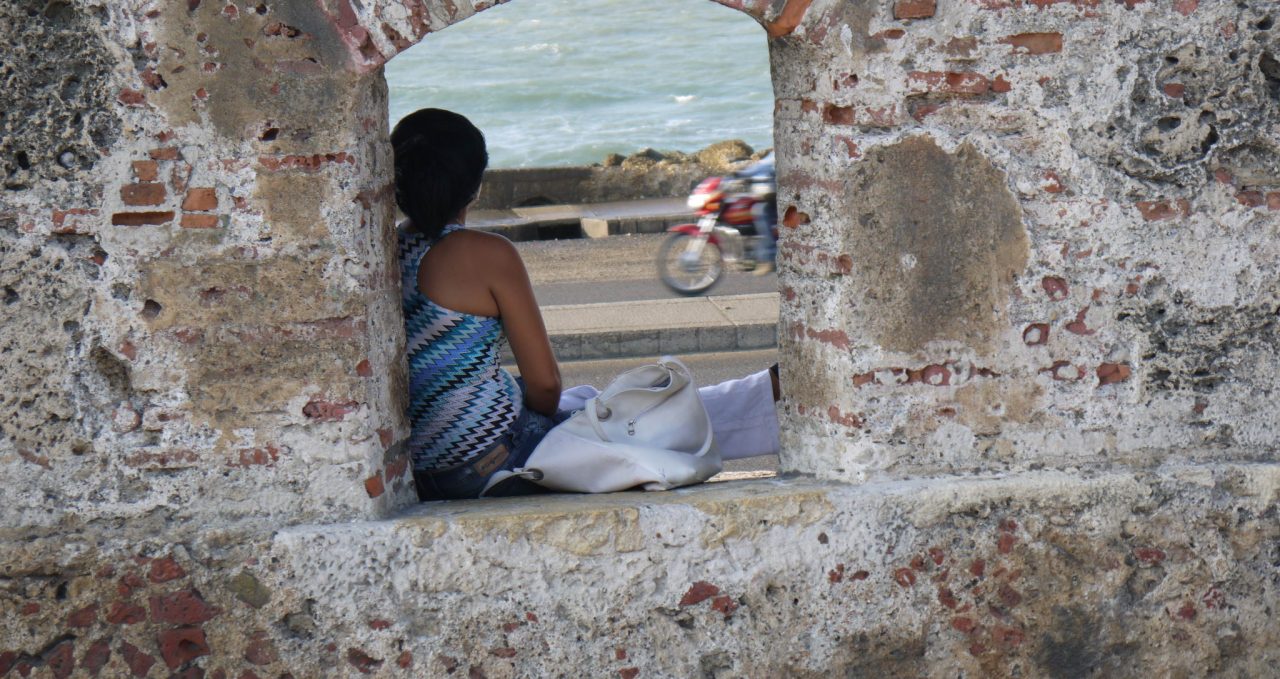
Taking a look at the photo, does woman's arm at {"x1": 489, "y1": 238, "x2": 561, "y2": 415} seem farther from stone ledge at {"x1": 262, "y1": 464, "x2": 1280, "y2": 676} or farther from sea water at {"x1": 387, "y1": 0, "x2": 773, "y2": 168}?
sea water at {"x1": 387, "y1": 0, "x2": 773, "y2": 168}

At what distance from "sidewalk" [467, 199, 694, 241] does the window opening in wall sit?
17 mm

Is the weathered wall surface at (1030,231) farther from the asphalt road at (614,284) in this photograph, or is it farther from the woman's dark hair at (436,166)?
the asphalt road at (614,284)

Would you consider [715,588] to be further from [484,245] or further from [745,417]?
[484,245]

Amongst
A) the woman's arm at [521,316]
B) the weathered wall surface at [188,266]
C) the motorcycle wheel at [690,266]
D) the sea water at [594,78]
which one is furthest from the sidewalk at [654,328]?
the sea water at [594,78]

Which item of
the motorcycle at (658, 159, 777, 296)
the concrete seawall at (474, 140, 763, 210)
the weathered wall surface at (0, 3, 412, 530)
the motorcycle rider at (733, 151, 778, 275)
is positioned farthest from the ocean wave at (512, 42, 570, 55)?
the weathered wall surface at (0, 3, 412, 530)

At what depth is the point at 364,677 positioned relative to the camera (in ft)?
11.2

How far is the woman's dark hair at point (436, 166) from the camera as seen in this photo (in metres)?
3.76

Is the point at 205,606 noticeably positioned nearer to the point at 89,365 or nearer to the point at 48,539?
the point at 48,539

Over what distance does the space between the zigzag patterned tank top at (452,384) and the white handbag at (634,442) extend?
138 millimetres

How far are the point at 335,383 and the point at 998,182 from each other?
1663 mm

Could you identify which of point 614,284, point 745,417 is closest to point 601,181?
point 614,284

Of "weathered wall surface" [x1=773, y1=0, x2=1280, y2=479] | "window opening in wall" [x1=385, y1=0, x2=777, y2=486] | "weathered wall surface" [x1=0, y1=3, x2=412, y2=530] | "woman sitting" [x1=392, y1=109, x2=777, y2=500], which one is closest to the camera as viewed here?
"weathered wall surface" [x1=0, y1=3, x2=412, y2=530]

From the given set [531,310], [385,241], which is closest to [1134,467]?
[531,310]

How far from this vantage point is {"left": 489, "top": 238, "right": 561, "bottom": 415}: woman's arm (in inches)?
147
